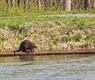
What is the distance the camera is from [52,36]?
975 inches

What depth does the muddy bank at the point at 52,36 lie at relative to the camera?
2395 centimetres

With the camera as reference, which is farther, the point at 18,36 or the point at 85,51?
the point at 18,36

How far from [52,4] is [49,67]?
68.8ft

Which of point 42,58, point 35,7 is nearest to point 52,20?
point 42,58

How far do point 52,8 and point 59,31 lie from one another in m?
12.7

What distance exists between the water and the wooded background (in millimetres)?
14145

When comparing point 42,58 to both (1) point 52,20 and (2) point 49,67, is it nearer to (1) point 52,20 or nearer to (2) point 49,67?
(2) point 49,67

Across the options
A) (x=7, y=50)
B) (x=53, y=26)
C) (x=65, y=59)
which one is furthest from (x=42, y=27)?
(x=65, y=59)

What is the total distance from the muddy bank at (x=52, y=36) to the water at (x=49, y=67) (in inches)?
65.8

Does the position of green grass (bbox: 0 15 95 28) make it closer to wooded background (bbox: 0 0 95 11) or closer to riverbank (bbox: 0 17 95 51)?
riverbank (bbox: 0 17 95 51)

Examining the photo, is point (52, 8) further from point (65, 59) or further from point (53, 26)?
point (65, 59)

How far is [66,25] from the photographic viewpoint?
25828 mm

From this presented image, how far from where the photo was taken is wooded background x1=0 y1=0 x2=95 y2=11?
3756 cm

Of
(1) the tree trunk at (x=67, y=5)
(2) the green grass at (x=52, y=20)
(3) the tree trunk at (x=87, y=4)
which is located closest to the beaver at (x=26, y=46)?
(2) the green grass at (x=52, y=20)
